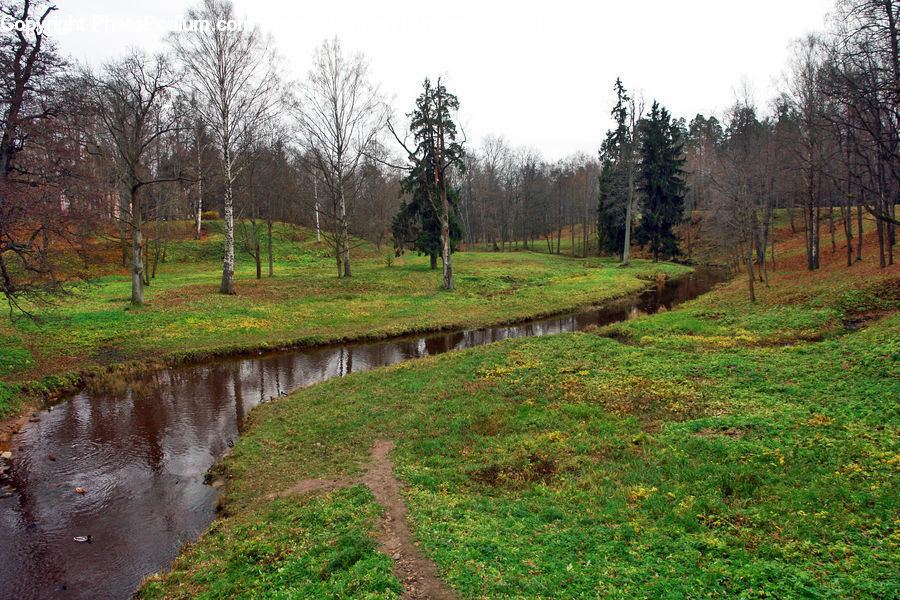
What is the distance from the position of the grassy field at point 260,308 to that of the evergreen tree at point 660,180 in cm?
954

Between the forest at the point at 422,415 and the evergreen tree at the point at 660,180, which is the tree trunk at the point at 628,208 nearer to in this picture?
the evergreen tree at the point at 660,180

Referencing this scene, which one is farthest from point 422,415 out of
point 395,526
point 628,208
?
point 628,208

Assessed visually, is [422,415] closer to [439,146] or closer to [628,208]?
[439,146]

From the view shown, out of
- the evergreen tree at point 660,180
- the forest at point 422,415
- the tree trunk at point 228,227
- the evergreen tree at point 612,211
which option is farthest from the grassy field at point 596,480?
the evergreen tree at point 660,180

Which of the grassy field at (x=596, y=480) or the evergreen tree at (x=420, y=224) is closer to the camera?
the grassy field at (x=596, y=480)

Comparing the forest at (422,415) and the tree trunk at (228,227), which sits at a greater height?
the tree trunk at (228,227)

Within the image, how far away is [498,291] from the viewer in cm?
3294

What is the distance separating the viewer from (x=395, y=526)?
6.85m

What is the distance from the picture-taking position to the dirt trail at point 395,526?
17.6 feet

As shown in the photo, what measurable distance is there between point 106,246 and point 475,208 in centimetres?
4604

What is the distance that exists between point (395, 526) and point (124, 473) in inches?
263

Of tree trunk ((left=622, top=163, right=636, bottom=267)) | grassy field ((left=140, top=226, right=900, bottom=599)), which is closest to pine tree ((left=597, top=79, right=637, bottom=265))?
tree trunk ((left=622, top=163, right=636, bottom=267))

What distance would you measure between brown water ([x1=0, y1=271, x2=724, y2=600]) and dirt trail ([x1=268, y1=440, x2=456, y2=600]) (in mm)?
2144

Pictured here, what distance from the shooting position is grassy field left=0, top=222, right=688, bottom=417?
17.4m
